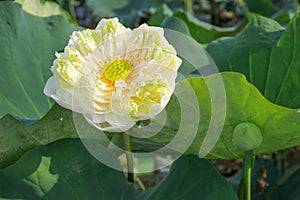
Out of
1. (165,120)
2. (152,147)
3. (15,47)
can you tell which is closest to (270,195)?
(152,147)

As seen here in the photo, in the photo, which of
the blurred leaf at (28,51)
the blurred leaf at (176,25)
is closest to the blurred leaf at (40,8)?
the blurred leaf at (28,51)

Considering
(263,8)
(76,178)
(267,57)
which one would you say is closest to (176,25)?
(267,57)

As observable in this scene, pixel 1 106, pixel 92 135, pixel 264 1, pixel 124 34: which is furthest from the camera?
pixel 264 1

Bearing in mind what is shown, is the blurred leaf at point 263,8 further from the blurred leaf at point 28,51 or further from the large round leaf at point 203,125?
Result: the large round leaf at point 203,125

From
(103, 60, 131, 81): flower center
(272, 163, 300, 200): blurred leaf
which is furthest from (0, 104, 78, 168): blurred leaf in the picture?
(272, 163, 300, 200): blurred leaf

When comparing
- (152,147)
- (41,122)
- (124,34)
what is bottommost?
(152,147)

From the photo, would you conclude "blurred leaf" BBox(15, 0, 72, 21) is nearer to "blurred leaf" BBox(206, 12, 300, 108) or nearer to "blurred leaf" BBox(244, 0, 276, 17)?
"blurred leaf" BBox(206, 12, 300, 108)

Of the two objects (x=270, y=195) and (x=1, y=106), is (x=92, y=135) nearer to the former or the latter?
(x=1, y=106)
